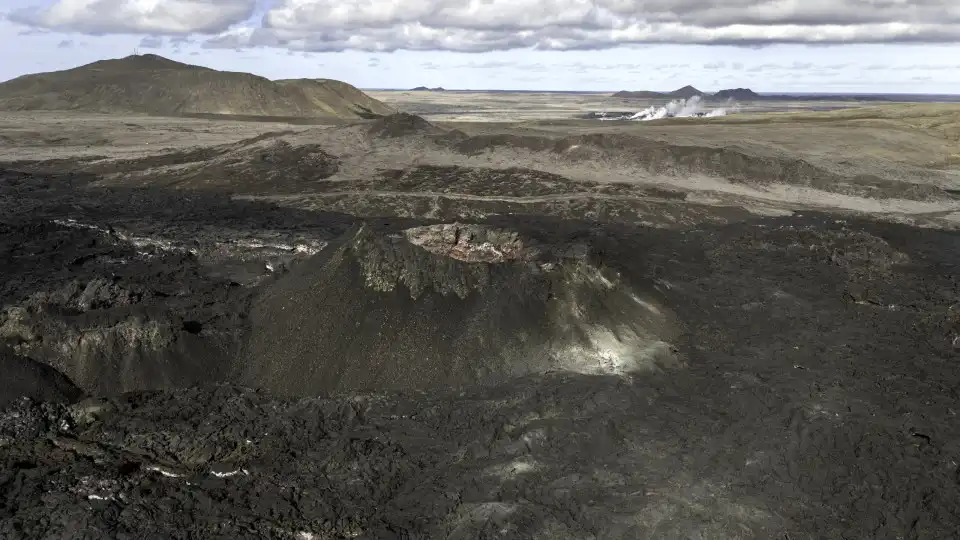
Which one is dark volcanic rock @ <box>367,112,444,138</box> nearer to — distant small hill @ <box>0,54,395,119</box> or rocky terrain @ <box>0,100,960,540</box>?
rocky terrain @ <box>0,100,960,540</box>

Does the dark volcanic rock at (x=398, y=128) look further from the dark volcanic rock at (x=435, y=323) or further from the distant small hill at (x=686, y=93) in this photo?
the distant small hill at (x=686, y=93)

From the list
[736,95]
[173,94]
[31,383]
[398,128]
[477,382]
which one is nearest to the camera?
[31,383]

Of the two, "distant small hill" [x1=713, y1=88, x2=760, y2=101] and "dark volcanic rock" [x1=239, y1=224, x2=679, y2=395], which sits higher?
"distant small hill" [x1=713, y1=88, x2=760, y2=101]

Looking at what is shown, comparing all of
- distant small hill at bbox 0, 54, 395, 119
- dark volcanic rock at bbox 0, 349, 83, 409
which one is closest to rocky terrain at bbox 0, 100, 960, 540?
dark volcanic rock at bbox 0, 349, 83, 409

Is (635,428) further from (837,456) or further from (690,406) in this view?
(837,456)

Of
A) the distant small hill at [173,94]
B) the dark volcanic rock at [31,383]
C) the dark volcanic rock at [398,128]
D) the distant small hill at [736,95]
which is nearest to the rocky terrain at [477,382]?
the dark volcanic rock at [31,383]

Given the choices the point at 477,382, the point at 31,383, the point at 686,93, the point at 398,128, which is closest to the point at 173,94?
the point at 398,128

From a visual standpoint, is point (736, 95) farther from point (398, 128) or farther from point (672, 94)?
point (398, 128)
